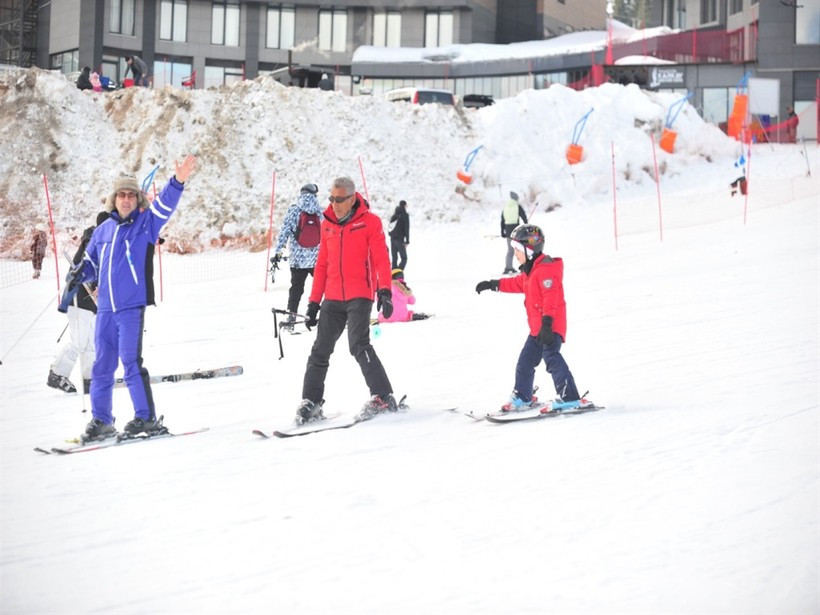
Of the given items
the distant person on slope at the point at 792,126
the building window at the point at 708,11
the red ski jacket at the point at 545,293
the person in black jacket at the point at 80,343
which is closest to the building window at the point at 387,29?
the building window at the point at 708,11

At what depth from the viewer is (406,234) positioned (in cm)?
1792

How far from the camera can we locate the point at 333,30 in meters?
47.1

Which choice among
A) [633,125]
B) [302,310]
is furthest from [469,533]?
[633,125]

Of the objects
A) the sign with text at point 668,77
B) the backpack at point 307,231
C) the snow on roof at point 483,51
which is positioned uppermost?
the snow on roof at point 483,51

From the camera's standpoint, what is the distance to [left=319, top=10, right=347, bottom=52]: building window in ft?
154

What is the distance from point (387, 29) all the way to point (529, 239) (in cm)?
4283

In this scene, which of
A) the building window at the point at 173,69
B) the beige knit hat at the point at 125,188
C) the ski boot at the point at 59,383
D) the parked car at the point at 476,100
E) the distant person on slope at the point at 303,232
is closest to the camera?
the beige knit hat at the point at 125,188

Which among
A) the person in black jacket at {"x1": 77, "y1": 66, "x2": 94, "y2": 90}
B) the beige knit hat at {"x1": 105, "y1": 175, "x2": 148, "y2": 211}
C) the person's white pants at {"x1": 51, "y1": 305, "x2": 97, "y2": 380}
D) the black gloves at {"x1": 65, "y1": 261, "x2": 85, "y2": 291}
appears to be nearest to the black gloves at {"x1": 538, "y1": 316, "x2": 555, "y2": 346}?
the beige knit hat at {"x1": 105, "y1": 175, "x2": 148, "y2": 211}

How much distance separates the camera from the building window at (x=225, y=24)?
46094mm

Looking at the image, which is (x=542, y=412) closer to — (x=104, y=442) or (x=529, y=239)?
(x=529, y=239)

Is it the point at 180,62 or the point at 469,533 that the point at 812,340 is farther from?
the point at 180,62

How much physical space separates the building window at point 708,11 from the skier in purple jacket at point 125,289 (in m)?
42.1

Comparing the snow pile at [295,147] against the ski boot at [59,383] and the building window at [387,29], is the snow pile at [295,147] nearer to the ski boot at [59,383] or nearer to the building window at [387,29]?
the ski boot at [59,383]

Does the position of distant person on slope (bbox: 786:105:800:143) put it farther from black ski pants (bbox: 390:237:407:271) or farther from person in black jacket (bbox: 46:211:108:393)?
person in black jacket (bbox: 46:211:108:393)
